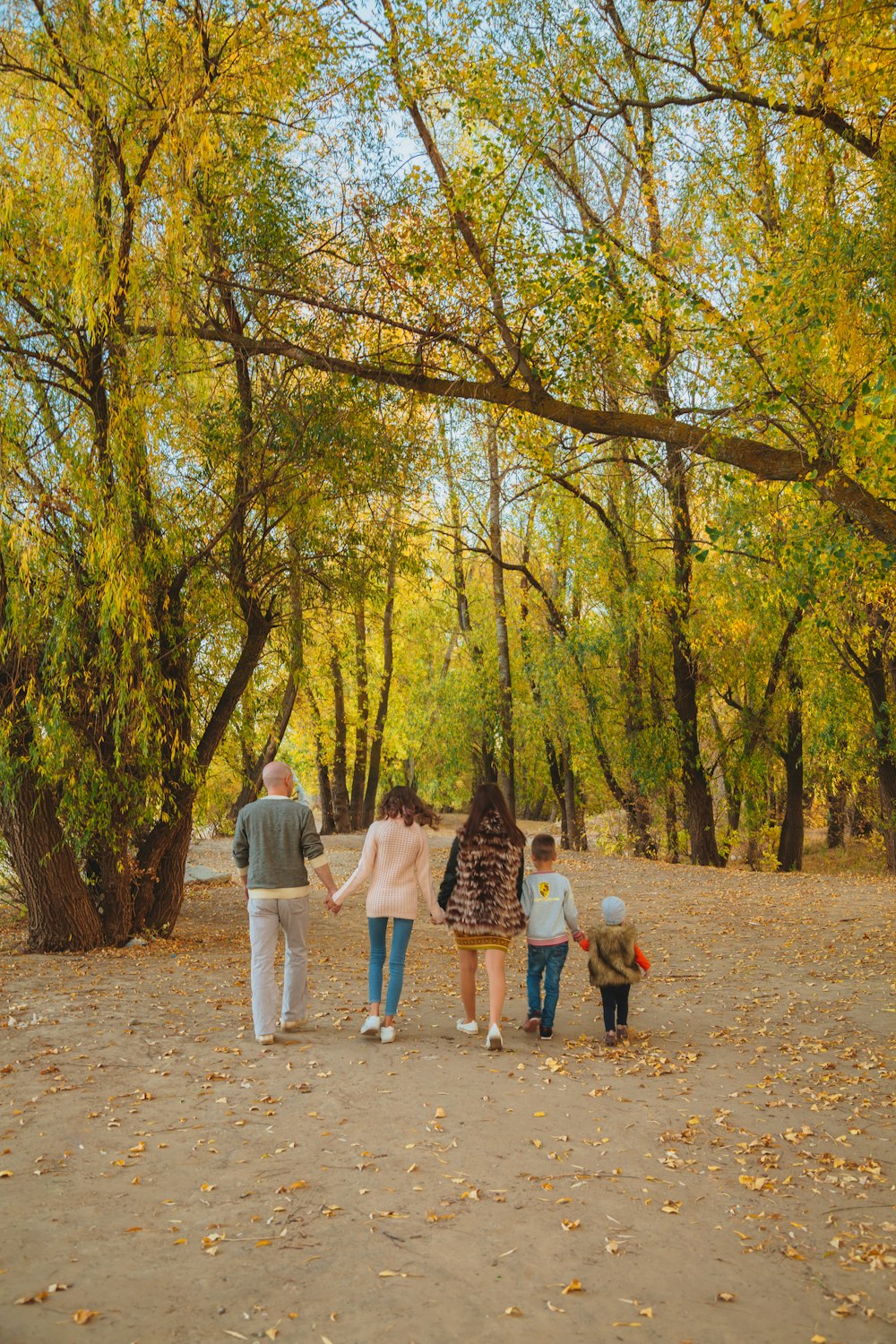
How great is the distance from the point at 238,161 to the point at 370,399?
259cm

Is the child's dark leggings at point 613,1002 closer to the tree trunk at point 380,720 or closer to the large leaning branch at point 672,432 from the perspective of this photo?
the large leaning branch at point 672,432

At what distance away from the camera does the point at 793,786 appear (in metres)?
22.8

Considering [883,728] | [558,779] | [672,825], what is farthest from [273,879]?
[558,779]

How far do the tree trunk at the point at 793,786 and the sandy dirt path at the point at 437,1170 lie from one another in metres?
12.9

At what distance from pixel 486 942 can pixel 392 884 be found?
0.76 metres

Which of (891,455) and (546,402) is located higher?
(546,402)

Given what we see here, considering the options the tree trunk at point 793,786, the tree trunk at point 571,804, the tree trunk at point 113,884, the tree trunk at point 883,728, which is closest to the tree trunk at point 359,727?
the tree trunk at point 571,804

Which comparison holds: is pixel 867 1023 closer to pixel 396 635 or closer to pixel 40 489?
pixel 40 489

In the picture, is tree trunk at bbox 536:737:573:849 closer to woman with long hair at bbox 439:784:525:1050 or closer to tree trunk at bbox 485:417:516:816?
tree trunk at bbox 485:417:516:816

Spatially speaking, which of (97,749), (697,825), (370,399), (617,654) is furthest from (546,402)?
(697,825)

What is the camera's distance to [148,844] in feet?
37.4

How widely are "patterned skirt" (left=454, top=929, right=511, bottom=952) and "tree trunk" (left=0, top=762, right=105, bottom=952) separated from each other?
490 cm

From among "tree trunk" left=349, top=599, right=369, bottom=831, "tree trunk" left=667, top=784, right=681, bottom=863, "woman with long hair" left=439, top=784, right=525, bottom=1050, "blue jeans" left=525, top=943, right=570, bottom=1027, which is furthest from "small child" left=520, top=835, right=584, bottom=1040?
"tree trunk" left=349, top=599, right=369, bottom=831

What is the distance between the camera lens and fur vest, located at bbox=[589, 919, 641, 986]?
289 inches
